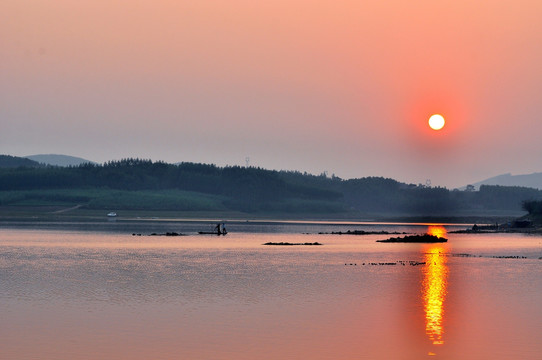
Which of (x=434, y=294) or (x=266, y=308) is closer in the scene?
(x=266, y=308)

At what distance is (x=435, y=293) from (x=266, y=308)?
13905mm

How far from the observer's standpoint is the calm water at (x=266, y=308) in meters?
32.8

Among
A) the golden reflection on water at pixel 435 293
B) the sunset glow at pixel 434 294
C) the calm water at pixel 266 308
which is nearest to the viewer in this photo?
the calm water at pixel 266 308

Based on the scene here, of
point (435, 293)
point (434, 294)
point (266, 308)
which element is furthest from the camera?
point (435, 293)

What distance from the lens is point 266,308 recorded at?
44.5 metres

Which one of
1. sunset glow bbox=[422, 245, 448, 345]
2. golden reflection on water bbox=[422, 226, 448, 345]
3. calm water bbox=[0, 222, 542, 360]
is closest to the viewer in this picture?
calm water bbox=[0, 222, 542, 360]

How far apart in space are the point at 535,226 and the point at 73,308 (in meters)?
150

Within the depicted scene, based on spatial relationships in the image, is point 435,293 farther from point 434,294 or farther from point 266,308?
point 266,308

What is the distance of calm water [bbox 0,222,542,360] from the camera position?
32.8 meters

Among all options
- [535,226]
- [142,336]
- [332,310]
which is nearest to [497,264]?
[332,310]

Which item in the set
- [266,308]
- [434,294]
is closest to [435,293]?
[434,294]

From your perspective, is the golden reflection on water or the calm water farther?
the golden reflection on water

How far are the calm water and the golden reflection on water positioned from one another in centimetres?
8

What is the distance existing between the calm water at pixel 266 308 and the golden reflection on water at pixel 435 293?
8 cm
